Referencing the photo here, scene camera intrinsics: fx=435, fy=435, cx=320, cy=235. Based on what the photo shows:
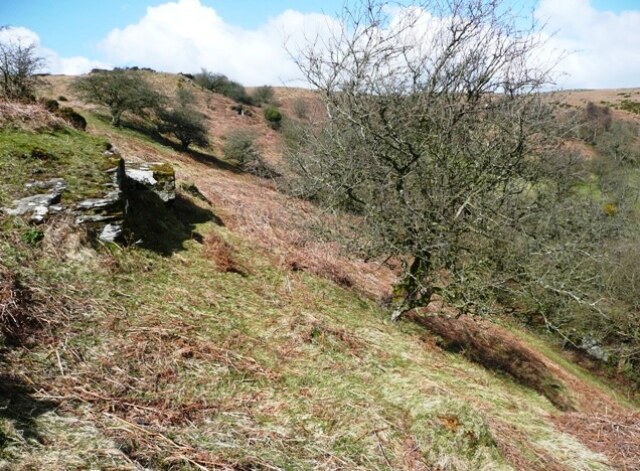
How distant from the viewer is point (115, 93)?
22969 millimetres

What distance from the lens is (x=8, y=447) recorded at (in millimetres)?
3213

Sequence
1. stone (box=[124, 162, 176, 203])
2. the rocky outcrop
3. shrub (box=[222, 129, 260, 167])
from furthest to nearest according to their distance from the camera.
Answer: shrub (box=[222, 129, 260, 167])
stone (box=[124, 162, 176, 203])
the rocky outcrop

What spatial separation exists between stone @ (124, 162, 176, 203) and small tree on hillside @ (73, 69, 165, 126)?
13597 millimetres

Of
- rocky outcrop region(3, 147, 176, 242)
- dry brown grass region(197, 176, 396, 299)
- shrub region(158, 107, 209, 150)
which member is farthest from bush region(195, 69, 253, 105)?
rocky outcrop region(3, 147, 176, 242)

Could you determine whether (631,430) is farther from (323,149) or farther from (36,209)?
(36,209)

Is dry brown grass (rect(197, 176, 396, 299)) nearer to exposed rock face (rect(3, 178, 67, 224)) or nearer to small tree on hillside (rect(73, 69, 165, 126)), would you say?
exposed rock face (rect(3, 178, 67, 224))

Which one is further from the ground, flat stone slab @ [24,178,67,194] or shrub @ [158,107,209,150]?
shrub @ [158,107,209,150]

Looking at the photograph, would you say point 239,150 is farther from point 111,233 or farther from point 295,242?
point 111,233

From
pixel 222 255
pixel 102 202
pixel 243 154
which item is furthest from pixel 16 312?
pixel 243 154

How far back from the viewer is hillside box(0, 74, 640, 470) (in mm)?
4109

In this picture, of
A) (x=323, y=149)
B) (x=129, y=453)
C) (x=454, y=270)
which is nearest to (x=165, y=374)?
(x=129, y=453)

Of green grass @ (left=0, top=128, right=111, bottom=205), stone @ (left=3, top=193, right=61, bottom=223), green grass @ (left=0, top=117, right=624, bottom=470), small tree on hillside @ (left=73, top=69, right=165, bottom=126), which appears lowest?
green grass @ (left=0, top=117, right=624, bottom=470)

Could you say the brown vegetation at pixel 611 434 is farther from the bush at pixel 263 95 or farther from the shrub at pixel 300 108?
the bush at pixel 263 95

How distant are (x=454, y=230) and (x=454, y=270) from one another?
79 cm
